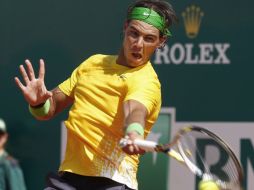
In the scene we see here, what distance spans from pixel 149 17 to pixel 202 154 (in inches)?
30.2

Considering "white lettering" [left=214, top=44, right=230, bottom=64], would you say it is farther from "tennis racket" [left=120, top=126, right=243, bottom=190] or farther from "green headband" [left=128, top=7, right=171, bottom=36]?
"tennis racket" [left=120, top=126, right=243, bottom=190]

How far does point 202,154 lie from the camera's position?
5.29 metres

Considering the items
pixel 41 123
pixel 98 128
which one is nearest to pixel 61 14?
pixel 41 123

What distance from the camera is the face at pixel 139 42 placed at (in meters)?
5.50

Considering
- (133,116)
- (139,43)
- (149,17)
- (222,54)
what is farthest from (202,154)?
(222,54)

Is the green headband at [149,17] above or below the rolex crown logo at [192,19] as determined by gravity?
below

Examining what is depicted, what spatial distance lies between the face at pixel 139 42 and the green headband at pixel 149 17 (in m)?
0.02

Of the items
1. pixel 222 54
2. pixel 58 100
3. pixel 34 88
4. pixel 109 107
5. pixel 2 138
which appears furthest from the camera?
pixel 2 138

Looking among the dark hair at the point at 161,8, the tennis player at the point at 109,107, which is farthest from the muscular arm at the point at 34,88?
the dark hair at the point at 161,8

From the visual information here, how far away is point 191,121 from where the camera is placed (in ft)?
27.2

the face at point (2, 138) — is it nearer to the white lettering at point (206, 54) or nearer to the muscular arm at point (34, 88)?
the white lettering at point (206, 54)

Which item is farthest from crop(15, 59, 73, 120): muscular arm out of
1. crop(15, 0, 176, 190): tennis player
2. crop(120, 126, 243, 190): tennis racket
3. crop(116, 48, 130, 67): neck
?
crop(120, 126, 243, 190): tennis racket

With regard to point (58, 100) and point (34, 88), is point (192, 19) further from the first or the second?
point (34, 88)

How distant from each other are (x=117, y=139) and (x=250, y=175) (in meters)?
2.88
